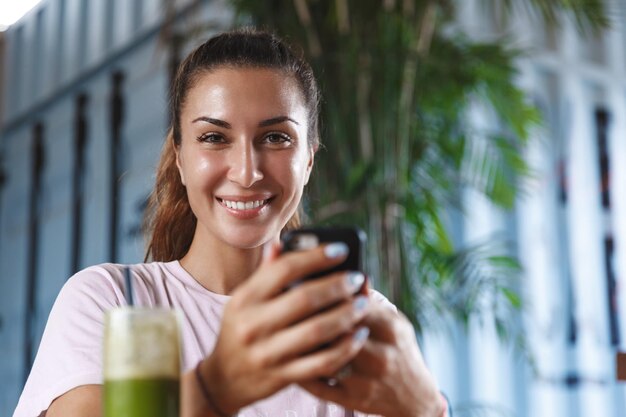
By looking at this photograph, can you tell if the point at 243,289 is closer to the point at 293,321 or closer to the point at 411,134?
the point at 293,321

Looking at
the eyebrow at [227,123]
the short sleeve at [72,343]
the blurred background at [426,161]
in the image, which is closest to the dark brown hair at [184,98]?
the eyebrow at [227,123]

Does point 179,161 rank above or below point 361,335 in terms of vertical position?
above

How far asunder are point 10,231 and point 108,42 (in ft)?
5.86

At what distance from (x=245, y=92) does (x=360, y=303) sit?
20.2 inches

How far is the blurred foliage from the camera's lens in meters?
2.71

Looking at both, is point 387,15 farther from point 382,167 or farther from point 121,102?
point 121,102

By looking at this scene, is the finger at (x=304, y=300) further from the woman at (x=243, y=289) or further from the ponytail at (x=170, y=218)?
the ponytail at (x=170, y=218)

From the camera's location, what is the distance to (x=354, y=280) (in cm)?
71

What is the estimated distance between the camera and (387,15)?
2.93 metres

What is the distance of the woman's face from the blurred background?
2.64 feet

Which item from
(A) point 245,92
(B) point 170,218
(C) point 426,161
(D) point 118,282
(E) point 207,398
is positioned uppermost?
(C) point 426,161

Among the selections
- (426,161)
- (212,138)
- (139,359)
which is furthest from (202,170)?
(426,161)

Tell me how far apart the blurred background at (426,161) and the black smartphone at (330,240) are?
4.28 feet

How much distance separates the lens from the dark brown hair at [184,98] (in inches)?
49.8
